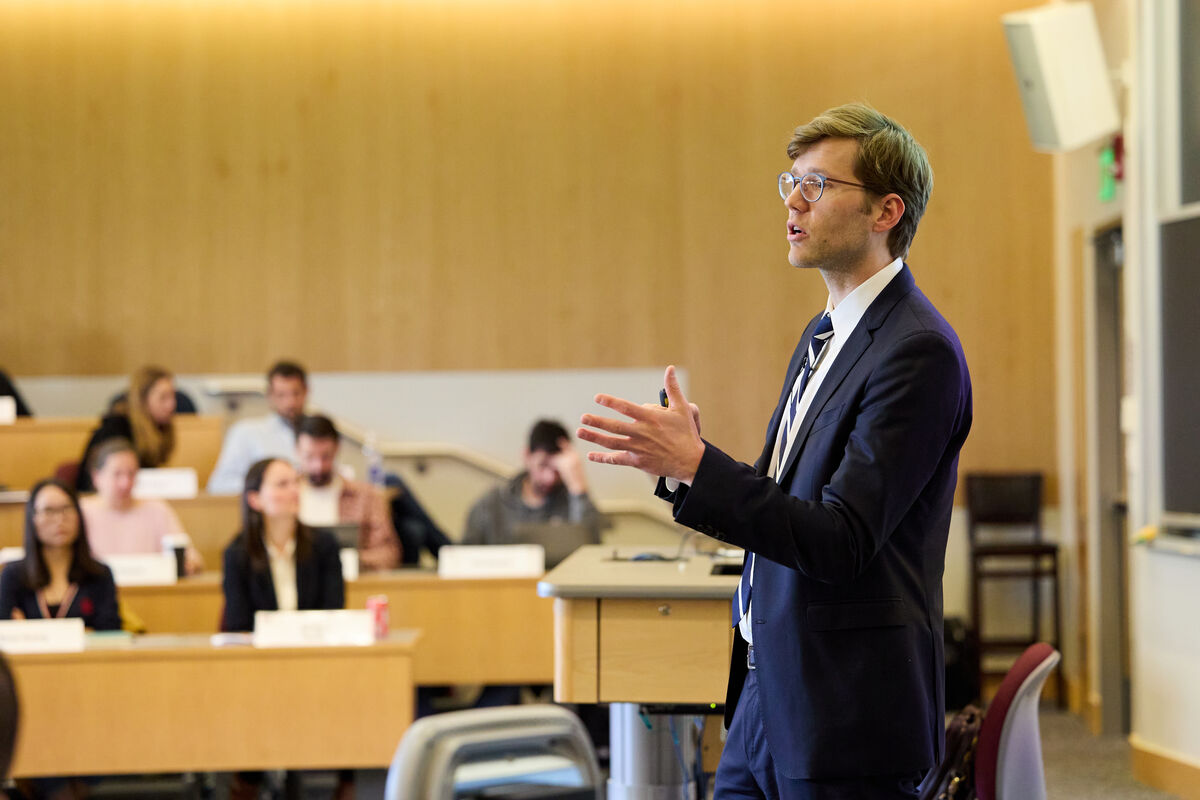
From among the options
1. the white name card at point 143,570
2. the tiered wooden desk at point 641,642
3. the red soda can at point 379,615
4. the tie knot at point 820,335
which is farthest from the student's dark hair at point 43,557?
the tie knot at point 820,335

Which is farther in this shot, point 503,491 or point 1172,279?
point 503,491

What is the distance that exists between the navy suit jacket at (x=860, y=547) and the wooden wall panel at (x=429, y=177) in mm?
5516

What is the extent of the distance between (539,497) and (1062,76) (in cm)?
292

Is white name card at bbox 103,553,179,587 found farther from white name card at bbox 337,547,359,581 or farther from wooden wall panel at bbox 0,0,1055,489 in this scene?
wooden wall panel at bbox 0,0,1055,489

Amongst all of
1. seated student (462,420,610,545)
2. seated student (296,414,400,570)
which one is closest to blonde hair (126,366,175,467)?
seated student (296,414,400,570)

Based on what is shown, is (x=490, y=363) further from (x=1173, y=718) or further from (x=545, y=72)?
(x=1173, y=718)

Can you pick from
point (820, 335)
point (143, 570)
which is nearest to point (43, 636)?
point (143, 570)

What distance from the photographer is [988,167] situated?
23.2 feet

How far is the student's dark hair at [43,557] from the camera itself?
14.2 ft

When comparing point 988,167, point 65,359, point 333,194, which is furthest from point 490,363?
point 988,167

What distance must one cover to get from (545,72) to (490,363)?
175 cm

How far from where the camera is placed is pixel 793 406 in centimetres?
184

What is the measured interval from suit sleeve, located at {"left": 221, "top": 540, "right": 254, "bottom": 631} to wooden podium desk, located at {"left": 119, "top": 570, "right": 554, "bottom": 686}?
0.53 m

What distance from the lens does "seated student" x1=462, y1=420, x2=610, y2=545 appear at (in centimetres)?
575
